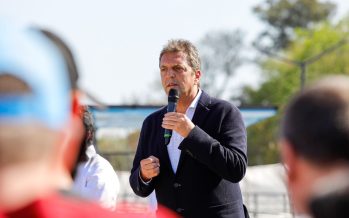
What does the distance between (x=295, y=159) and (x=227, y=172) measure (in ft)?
9.81

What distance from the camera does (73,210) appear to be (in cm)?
164

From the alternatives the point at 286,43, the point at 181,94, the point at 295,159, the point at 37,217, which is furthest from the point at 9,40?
the point at 286,43

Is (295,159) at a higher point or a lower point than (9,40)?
lower

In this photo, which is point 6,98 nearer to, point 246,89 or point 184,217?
point 184,217

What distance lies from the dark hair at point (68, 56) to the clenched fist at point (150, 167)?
3.27 m

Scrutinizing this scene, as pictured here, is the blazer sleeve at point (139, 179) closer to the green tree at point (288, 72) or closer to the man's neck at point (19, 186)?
the man's neck at point (19, 186)

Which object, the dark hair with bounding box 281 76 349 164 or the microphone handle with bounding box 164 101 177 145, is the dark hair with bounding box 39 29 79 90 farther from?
the microphone handle with bounding box 164 101 177 145

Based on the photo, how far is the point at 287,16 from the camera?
75.2m

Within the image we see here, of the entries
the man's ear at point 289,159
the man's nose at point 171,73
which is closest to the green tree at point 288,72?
the man's nose at point 171,73

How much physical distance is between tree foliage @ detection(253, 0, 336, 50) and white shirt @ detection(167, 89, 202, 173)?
69290mm

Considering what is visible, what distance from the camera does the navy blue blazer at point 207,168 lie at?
4758mm

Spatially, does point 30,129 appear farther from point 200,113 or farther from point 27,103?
A: point 200,113

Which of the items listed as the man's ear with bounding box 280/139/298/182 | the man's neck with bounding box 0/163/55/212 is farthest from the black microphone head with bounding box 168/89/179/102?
the man's neck with bounding box 0/163/55/212

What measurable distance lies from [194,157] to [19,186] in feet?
10.9
